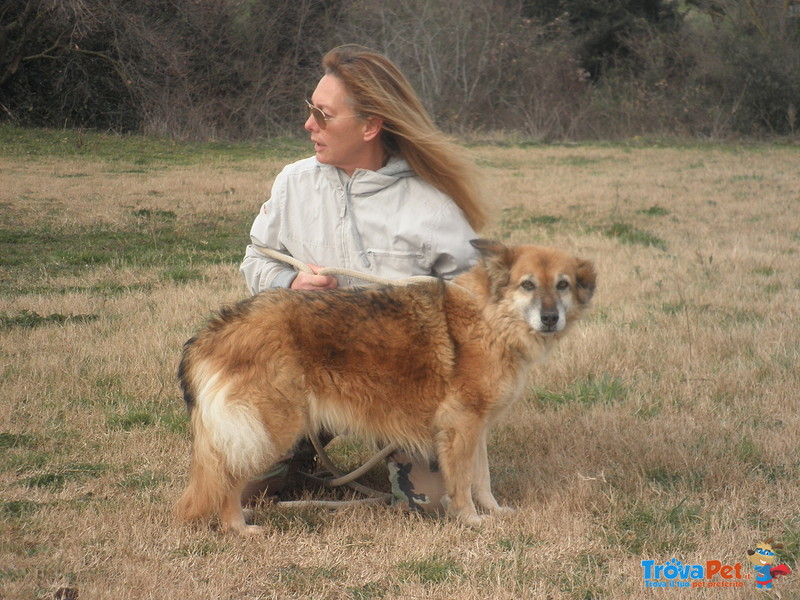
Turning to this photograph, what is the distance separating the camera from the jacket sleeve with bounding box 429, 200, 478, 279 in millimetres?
4609

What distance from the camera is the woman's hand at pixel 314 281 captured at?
4488 millimetres

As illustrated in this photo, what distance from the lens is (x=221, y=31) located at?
26.8 meters

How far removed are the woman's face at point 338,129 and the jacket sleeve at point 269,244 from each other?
339 millimetres

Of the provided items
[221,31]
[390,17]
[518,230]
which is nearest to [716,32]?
[390,17]

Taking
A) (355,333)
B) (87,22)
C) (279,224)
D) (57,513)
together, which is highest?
(87,22)

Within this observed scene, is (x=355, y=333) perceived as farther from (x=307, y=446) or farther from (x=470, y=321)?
(x=307, y=446)

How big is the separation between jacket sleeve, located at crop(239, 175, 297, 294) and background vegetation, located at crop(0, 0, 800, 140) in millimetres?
19941

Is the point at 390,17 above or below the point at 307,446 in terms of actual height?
above

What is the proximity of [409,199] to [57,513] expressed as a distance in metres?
2.36

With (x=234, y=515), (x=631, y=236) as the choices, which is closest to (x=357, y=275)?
(x=234, y=515)

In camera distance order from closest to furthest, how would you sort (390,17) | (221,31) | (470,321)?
(470,321) < (221,31) < (390,17)

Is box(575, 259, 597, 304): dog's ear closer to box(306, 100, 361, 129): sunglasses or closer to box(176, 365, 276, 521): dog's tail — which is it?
box(306, 100, 361, 129): sunglasses

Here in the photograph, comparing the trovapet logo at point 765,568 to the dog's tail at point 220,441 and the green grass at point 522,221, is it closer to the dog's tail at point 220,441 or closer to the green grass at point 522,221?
the dog's tail at point 220,441

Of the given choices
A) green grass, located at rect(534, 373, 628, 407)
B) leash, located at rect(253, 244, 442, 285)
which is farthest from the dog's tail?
green grass, located at rect(534, 373, 628, 407)
